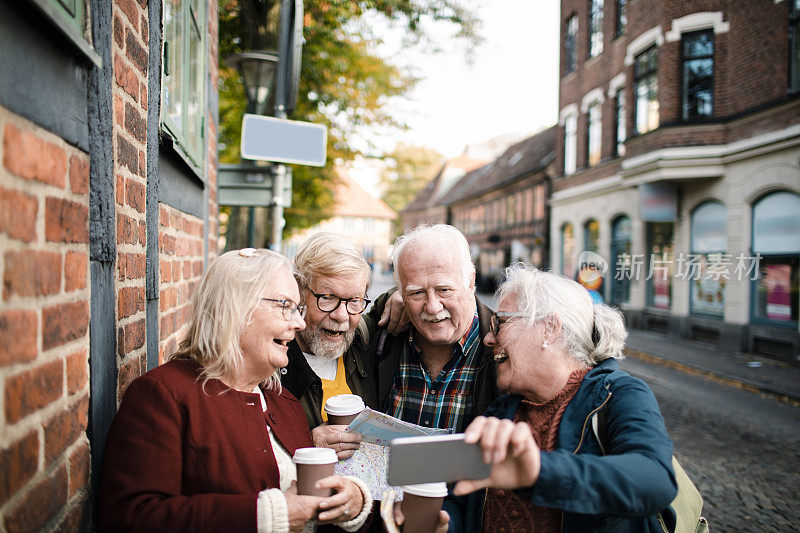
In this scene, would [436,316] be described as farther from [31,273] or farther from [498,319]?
[31,273]

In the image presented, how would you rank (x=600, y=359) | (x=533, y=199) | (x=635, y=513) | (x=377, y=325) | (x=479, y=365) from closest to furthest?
(x=635, y=513) < (x=600, y=359) < (x=479, y=365) < (x=377, y=325) < (x=533, y=199)

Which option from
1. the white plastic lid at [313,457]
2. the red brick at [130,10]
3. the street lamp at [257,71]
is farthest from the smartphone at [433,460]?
the street lamp at [257,71]

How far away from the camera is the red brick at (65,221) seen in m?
1.14

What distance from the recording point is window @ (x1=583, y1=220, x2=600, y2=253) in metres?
18.8

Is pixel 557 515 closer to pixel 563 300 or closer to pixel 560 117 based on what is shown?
pixel 563 300

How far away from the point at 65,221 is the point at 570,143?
68.2 feet

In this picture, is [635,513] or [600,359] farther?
[600,359]

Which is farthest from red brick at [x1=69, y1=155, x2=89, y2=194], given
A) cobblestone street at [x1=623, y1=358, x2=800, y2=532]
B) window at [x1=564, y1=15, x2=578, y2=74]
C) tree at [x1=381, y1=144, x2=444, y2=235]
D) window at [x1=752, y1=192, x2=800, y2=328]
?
tree at [x1=381, y1=144, x2=444, y2=235]

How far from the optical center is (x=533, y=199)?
27.6m

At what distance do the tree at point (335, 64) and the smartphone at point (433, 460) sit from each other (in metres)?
6.22

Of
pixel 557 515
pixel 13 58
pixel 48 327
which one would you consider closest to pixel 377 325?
pixel 557 515

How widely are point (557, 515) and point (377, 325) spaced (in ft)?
4.06

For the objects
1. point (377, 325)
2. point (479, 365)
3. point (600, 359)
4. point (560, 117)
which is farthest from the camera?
point (560, 117)

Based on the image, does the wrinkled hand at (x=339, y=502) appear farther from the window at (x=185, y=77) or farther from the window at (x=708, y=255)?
the window at (x=708, y=255)
